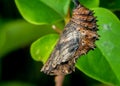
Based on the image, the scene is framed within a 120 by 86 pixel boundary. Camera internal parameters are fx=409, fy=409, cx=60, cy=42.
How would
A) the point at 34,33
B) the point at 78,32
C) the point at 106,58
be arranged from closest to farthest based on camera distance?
the point at 78,32
the point at 106,58
the point at 34,33

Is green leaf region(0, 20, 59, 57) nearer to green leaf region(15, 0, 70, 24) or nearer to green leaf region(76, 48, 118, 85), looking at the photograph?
green leaf region(15, 0, 70, 24)

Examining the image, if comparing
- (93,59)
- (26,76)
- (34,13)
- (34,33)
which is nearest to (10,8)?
(34,33)

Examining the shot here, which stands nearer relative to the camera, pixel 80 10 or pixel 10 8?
pixel 80 10

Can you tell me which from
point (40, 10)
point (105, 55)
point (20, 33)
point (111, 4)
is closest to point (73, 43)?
point (105, 55)

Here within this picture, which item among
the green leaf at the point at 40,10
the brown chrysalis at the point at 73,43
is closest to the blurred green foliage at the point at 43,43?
the green leaf at the point at 40,10

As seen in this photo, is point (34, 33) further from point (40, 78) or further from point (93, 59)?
point (93, 59)

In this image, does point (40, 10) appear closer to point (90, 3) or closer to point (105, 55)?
point (90, 3)

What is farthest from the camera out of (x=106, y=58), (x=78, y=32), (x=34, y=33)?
(x=34, y=33)
